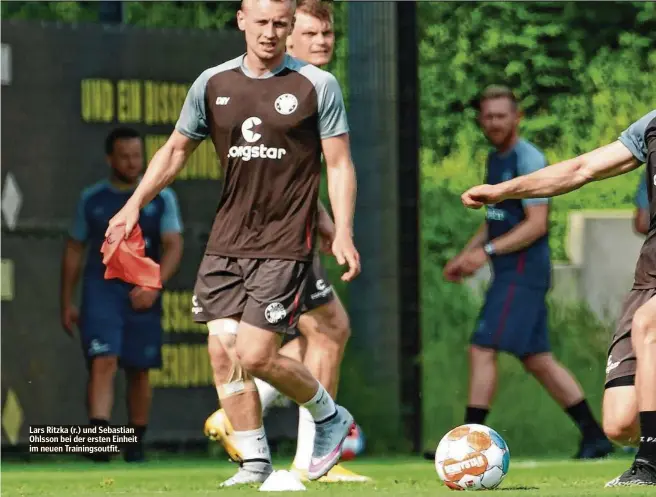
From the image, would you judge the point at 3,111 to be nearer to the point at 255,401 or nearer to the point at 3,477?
the point at 3,477

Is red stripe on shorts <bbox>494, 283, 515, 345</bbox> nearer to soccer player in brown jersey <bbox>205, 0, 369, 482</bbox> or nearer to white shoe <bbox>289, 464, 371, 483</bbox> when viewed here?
soccer player in brown jersey <bbox>205, 0, 369, 482</bbox>

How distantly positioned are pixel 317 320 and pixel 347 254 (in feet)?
3.71

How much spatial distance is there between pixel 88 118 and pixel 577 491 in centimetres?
445

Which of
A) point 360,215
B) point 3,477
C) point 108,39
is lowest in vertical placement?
point 3,477

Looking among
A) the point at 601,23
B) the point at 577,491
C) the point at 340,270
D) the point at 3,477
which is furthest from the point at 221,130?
the point at 601,23

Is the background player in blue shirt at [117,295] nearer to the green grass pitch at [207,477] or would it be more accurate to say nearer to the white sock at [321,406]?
the green grass pitch at [207,477]

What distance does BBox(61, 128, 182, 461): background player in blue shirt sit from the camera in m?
10.5

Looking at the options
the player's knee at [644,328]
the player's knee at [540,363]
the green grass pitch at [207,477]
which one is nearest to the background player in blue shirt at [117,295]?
the green grass pitch at [207,477]

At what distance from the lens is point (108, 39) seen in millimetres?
10516

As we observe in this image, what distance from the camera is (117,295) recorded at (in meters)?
10.6

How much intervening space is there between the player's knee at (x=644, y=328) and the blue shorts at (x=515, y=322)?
341 centimetres

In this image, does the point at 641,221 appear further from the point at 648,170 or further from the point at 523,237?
the point at 648,170

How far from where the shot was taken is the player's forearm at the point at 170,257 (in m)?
10.6

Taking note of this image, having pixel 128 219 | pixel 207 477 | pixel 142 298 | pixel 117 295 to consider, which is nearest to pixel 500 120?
pixel 142 298
